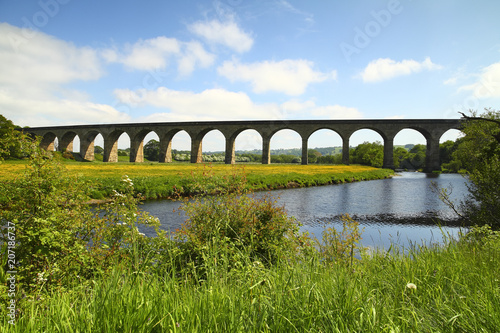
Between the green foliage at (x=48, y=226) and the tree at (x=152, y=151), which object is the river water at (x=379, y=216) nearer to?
the green foliage at (x=48, y=226)

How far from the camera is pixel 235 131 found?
41.7 meters

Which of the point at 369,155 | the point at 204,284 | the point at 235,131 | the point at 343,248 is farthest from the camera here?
the point at 369,155

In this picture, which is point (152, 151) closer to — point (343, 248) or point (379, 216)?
point (379, 216)

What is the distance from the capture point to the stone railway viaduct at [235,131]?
37.2 m

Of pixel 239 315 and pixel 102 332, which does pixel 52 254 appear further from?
pixel 239 315

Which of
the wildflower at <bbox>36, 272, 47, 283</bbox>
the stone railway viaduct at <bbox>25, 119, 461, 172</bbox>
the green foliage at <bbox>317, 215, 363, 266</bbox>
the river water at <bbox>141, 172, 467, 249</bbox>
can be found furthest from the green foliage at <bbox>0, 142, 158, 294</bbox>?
the stone railway viaduct at <bbox>25, 119, 461, 172</bbox>

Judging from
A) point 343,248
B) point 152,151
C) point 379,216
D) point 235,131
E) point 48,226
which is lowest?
point 379,216

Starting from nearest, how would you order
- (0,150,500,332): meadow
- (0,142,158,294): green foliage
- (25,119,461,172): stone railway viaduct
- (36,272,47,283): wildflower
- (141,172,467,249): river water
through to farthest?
1. (0,150,500,332): meadow
2. (36,272,47,283): wildflower
3. (0,142,158,294): green foliage
4. (141,172,467,249): river water
5. (25,119,461,172): stone railway viaduct

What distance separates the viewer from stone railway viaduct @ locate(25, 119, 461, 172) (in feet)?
122

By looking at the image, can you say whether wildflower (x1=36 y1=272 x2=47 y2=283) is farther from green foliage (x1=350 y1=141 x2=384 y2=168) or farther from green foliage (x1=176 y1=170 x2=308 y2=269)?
green foliage (x1=350 y1=141 x2=384 y2=168)

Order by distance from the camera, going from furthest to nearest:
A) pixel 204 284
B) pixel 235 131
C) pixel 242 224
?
pixel 235 131 → pixel 242 224 → pixel 204 284

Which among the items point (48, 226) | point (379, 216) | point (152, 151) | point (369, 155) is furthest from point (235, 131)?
point (152, 151)

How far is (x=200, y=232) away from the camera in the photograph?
3779 mm

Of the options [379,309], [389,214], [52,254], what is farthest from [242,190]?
[389,214]
